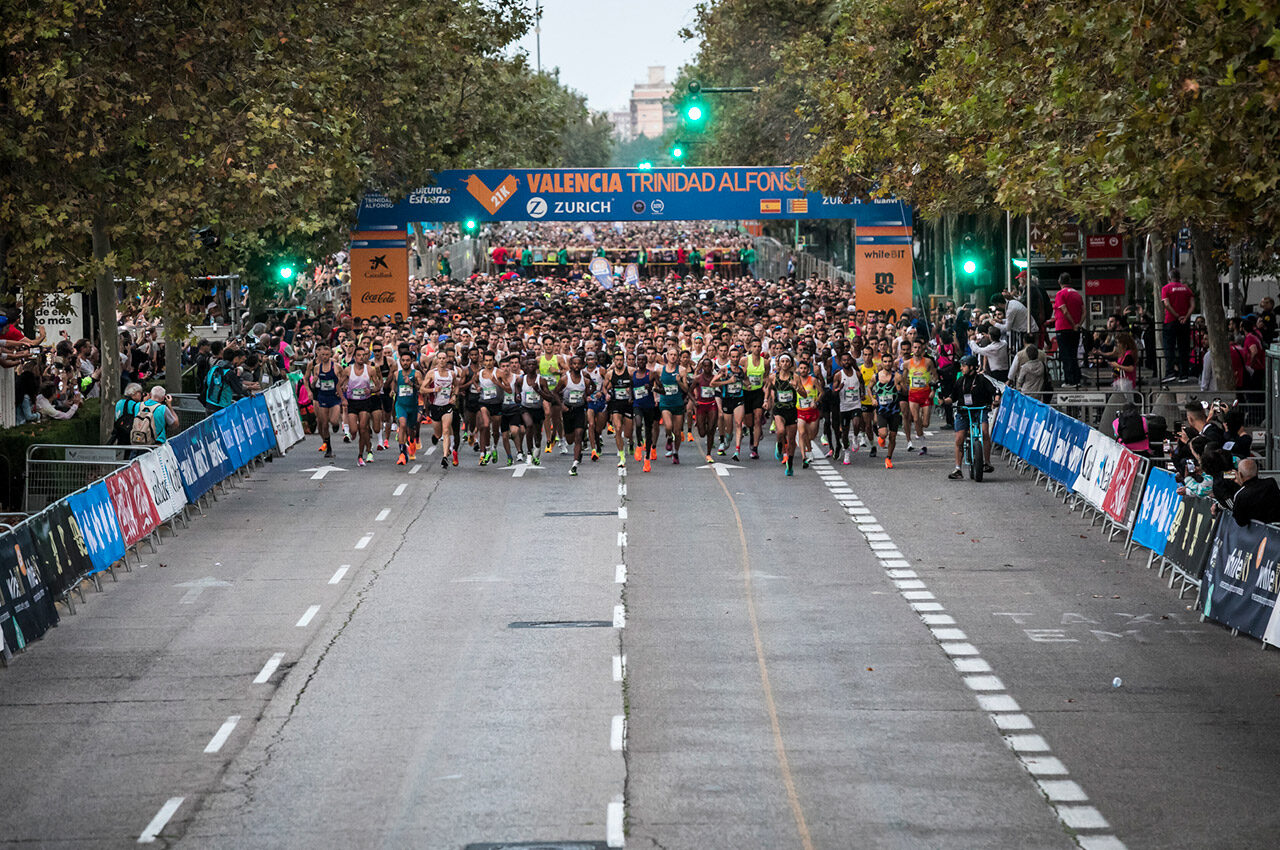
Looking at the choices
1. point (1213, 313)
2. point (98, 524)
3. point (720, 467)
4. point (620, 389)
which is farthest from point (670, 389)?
point (98, 524)

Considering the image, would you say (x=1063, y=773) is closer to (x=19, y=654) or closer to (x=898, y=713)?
(x=898, y=713)

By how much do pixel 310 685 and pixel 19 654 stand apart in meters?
2.90

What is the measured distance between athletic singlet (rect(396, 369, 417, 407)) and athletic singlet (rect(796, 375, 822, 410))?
570 cm

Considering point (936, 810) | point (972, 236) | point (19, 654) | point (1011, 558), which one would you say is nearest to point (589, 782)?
point (936, 810)

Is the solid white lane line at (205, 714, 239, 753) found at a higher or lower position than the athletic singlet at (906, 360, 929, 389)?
lower

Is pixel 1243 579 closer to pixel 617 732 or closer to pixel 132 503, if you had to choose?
pixel 617 732

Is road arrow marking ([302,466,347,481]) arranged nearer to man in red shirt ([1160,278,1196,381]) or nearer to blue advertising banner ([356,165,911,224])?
man in red shirt ([1160,278,1196,381])

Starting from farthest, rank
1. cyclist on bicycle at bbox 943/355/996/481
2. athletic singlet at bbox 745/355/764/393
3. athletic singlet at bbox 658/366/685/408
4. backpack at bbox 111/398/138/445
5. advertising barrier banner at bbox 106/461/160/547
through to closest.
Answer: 1. athletic singlet at bbox 745/355/764/393
2. athletic singlet at bbox 658/366/685/408
3. cyclist on bicycle at bbox 943/355/996/481
4. backpack at bbox 111/398/138/445
5. advertising barrier banner at bbox 106/461/160/547

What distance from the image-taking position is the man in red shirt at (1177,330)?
30562 millimetres

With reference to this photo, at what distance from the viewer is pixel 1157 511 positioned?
18.3 m

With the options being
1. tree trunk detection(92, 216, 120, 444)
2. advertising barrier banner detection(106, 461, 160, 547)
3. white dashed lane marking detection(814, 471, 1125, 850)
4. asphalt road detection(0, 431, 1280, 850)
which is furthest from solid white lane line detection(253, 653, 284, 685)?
tree trunk detection(92, 216, 120, 444)

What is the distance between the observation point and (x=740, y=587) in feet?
57.8

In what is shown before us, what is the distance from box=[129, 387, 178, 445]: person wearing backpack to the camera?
22.1m

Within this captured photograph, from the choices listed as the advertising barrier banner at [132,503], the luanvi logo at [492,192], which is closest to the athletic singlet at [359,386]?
the advertising barrier banner at [132,503]
